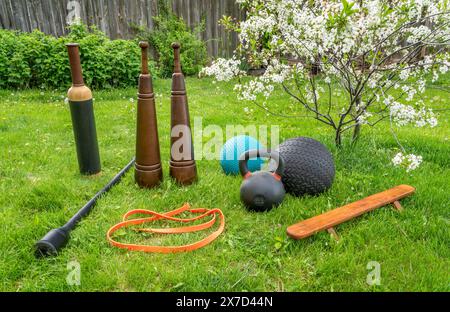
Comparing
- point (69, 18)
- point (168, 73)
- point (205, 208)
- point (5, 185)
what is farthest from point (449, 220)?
point (69, 18)

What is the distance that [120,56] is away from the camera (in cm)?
682

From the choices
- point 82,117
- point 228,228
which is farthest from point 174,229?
point 82,117

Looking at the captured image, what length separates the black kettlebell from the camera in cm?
258

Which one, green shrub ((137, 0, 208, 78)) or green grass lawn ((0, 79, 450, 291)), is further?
green shrub ((137, 0, 208, 78))

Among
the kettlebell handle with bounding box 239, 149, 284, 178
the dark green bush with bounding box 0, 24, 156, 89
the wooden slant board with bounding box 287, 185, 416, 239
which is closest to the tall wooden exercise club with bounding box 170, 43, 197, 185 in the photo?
the kettlebell handle with bounding box 239, 149, 284, 178

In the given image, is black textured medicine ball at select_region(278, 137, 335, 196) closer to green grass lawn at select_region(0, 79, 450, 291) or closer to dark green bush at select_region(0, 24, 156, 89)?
green grass lawn at select_region(0, 79, 450, 291)

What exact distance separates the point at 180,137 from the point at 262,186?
80 cm

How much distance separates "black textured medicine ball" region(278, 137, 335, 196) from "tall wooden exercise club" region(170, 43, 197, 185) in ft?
2.46

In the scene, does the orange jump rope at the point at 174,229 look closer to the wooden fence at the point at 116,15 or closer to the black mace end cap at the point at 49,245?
the black mace end cap at the point at 49,245

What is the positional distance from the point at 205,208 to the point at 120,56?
4974 millimetres

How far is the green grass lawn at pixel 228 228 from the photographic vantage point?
6.54 ft

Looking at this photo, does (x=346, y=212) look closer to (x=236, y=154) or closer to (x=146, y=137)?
(x=236, y=154)

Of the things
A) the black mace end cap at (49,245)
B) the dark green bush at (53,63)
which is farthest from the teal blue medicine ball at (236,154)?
the dark green bush at (53,63)

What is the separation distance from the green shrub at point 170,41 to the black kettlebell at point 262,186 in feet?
21.0
